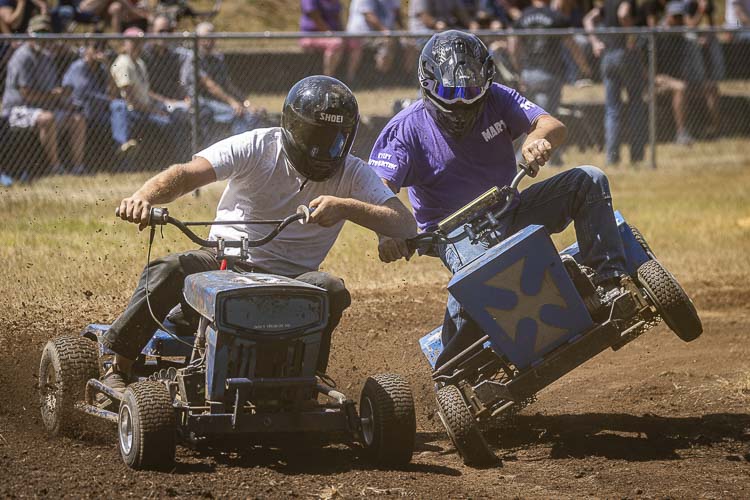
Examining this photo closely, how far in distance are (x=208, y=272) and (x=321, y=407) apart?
32.5 inches

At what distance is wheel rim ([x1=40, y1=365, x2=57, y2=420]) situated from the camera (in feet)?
20.4

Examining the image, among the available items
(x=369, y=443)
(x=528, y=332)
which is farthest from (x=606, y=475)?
(x=369, y=443)

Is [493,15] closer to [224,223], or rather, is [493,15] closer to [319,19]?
[319,19]

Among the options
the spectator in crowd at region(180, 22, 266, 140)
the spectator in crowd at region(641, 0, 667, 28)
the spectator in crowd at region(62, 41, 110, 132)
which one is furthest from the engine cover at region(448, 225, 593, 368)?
the spectator in crowd at region(641, 0, 667, 28)

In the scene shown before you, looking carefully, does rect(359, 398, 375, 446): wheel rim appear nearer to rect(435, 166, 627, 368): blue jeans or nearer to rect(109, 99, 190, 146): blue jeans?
rect(435, 166, 627, 368): blue jeans

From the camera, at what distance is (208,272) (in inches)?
224

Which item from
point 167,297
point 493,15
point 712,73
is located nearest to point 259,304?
point 167,297

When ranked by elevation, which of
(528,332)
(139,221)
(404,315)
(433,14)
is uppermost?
(433,14)

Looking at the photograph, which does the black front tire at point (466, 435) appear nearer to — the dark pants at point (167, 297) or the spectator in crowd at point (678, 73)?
the dark pants at point (167, 297)

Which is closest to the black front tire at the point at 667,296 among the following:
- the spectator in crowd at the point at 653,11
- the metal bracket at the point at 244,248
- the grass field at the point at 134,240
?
the metal bracket at the point at 244,248

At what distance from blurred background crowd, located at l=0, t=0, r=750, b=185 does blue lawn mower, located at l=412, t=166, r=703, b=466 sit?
6580 mm

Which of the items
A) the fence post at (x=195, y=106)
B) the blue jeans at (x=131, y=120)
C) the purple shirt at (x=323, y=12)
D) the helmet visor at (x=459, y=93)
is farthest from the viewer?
the purple shirt at (x=323, y=12)

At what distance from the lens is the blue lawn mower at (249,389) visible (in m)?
5.27

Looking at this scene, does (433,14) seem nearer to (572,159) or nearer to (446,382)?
(572,159)
